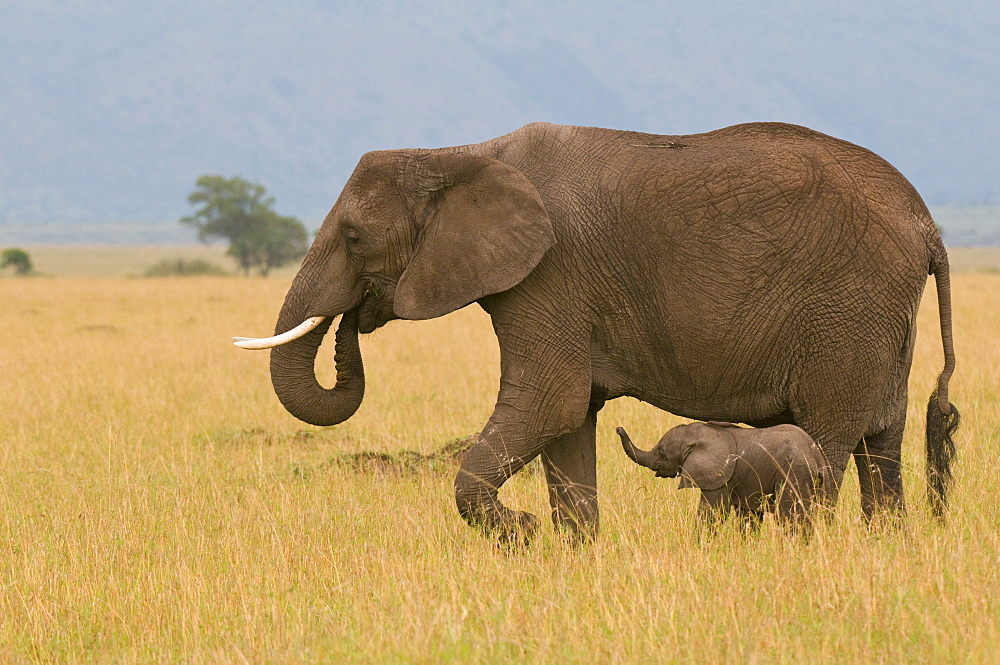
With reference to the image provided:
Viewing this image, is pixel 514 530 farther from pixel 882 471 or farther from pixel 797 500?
pixel 882 471

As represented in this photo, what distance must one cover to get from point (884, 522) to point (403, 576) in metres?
2.62

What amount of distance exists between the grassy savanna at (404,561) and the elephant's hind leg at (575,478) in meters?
0.16

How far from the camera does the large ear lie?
19.5ft

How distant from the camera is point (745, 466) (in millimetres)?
6168

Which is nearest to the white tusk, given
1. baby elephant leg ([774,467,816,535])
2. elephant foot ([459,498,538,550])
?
elephant foot ([459,498,538,550])

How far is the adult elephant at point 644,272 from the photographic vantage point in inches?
237

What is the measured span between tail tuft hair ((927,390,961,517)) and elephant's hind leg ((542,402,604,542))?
1849mm

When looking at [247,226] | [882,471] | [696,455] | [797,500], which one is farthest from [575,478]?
[247,226]

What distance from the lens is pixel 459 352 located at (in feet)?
52.3

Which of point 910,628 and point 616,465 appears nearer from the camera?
point 910,628

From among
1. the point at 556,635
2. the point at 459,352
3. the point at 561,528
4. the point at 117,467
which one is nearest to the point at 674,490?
the point at 561,528

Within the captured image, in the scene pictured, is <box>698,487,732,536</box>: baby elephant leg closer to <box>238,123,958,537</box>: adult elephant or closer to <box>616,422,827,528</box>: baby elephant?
<box>616,422,827,528</box>: baby elephant

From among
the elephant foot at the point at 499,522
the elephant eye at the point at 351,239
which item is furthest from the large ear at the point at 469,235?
the elephant foot at the point at 499,522

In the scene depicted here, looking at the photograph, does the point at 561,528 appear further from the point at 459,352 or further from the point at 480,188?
the point at 459,352
